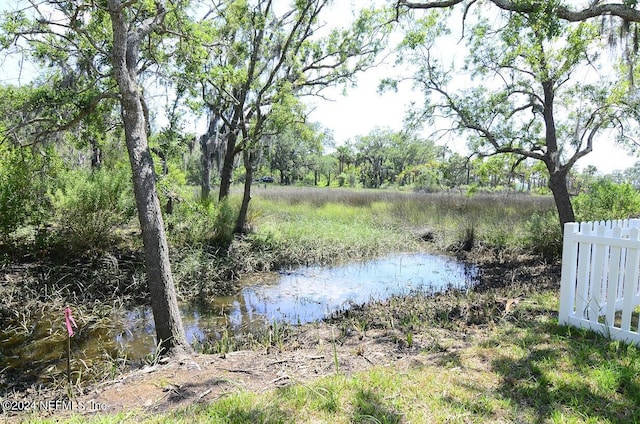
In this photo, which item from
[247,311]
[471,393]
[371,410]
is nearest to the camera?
[371,410]

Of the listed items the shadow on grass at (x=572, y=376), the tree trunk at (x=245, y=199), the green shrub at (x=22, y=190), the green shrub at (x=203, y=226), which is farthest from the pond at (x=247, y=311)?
the shadow on grass at (x=572, y=376)

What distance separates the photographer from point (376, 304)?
19.5 feet

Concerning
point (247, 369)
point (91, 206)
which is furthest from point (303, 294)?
point (91, 206)

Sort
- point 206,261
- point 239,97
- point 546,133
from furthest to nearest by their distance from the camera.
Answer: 1. point 239,97
2. point 546,133
3. point 206,261

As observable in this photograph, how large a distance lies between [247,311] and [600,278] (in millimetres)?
4794

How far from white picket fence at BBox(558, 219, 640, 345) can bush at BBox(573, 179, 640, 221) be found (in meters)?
6.06

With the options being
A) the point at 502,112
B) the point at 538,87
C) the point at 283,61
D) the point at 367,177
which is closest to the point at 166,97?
the point at 283,61

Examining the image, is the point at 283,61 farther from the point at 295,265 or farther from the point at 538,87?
the point at 538,87

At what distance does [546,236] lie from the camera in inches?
370

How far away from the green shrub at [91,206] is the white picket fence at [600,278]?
7461mm

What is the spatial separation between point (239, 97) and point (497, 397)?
30.9 feet

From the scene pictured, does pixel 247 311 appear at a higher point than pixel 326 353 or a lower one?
lower

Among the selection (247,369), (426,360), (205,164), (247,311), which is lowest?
(247,311)

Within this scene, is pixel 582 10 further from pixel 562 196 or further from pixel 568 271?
pixel 562 196
